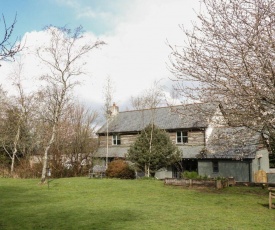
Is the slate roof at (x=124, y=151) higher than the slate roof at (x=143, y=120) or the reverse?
the reverse

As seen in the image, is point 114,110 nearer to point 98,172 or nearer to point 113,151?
point 113,151

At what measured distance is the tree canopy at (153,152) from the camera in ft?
103

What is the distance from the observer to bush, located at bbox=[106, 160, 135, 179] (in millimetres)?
33000

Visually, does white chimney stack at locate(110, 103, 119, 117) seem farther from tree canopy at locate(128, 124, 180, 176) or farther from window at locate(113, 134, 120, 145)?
tree canopy at locate(128, 124, 180, 176)

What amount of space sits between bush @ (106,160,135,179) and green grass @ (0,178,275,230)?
12.9m

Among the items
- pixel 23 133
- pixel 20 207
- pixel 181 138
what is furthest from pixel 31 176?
pixel 20 207

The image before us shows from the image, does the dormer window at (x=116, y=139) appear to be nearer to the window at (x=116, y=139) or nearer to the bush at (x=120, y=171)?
the window at (x=116, y=139)

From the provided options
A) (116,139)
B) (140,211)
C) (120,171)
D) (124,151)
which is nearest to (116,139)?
(116,139)

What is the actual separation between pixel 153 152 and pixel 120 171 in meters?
4.57

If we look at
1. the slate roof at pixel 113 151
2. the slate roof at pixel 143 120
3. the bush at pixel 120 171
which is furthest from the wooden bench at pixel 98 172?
the slate roof at pixel 143 120

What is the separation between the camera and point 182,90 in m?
12.5

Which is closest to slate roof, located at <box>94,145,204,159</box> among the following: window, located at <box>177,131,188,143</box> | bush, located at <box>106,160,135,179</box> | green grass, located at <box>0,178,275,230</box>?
window, located at <box>177,131,188,143</box>

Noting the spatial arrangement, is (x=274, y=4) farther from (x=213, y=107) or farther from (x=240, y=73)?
(x=213, y=107)

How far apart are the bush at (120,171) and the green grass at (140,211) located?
42.2 feet
